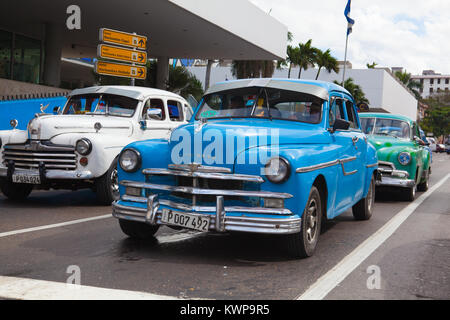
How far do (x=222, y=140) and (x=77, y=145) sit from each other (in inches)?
150

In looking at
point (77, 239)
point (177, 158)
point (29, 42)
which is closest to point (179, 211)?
point (177, 158)

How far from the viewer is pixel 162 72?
104ft

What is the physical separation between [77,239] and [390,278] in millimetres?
3316

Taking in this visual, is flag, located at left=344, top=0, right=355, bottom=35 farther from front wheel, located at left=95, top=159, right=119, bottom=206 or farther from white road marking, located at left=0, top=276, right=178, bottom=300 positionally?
white road marking, located at left=0, top=276, right=178, bottom=300

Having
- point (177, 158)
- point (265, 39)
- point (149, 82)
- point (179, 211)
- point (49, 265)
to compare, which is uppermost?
point (265, 39)

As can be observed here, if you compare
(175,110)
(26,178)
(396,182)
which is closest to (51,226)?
Answer: (26,178)

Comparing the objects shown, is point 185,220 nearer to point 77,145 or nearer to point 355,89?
point 77,145

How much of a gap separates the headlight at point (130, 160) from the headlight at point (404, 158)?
22.5ft

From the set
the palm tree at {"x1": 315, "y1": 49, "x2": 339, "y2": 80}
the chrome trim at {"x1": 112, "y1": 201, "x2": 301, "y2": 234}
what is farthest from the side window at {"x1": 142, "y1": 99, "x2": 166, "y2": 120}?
the palm tree at {"x1": 315, "y1": 49, "x2": 339, "y2": 80}

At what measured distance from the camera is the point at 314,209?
5.41 meters

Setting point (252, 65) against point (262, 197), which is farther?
point (252, 65)

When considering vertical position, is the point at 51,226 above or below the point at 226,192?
below

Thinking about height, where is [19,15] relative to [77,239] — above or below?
above

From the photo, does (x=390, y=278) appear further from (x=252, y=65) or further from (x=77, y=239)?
(x=252, y=65)
